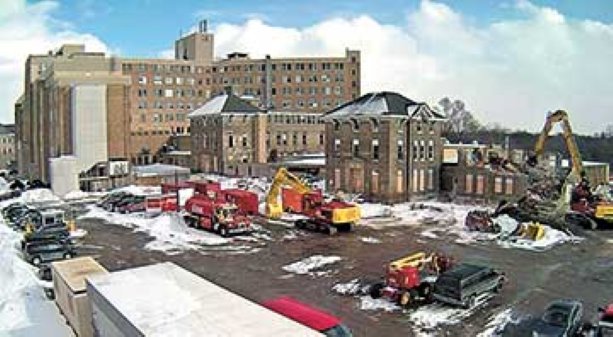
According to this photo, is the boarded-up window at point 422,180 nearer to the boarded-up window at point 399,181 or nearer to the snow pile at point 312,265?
the boarded-up window at point 399,181

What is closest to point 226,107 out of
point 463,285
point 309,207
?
point 309,207

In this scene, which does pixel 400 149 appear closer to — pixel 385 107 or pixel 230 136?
pixel 385 107

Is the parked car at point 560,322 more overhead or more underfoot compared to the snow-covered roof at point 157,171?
more underfoot

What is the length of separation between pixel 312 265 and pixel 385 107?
25.3 meters

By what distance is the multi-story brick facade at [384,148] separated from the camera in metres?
52.1

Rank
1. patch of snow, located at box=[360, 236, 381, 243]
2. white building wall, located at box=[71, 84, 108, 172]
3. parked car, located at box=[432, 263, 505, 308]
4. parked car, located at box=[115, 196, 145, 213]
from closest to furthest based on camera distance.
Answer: parked car, located at box=[432, 263, 505, 308] → patch of snow, located at box=[360, 236, 381, 243] → parked car, located at box=[115, 196, 145, 213] → white building wall, located at box=[71, 84, 108, 172]

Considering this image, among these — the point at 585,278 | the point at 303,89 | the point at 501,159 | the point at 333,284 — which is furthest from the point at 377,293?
the point at 303,89

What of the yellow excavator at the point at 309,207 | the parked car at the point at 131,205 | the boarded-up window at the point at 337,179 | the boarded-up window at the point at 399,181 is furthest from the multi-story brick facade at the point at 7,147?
the boarded-up window at the point at 399,181

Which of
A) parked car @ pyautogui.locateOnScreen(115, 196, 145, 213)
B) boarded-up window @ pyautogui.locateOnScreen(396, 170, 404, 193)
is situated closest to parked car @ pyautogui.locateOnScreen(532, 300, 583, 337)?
boarded-up window @ pyautogui.locateOnScreen(396, 170, 404, 193)

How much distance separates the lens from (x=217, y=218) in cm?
3853

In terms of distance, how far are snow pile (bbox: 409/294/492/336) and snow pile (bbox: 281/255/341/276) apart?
688 cm

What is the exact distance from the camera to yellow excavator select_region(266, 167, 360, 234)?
38812 millimetres

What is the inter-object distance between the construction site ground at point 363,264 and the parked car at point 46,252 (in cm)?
205

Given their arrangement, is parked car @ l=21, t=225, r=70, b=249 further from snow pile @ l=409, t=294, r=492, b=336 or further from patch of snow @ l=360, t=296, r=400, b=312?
snow pile @ l=409, t=294, r=492, b=336
